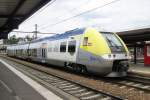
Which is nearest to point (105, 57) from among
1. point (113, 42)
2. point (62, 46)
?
point (113, 42)

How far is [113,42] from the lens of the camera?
1884cm

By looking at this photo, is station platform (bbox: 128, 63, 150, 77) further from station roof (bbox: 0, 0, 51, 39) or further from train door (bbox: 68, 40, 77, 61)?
station roof (bbox: 0, 0, 51, 39)

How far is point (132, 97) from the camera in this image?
11523mm

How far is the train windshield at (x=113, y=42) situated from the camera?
1839cm

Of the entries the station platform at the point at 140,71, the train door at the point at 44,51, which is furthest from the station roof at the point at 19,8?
the station platform at the point at 140,71

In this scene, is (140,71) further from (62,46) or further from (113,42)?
(62,46)

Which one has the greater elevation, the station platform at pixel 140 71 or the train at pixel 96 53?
the train at pixel 96 53

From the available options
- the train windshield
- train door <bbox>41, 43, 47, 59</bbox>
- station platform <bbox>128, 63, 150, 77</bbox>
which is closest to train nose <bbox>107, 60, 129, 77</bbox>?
the train windshield

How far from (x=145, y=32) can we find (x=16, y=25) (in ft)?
53.4

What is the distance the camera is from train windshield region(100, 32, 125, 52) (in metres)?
18.4

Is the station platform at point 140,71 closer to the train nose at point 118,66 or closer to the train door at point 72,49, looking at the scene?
the train nose at point 118,66

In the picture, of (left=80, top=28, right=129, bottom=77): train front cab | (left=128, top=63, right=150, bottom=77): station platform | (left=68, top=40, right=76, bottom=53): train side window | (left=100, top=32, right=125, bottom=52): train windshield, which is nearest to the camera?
(left=80, top=28, right=129, bottom=77): train front cab

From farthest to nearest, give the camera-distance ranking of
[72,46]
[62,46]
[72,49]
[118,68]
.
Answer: [62,46] → [72,46] → [72,49] → [118,68]

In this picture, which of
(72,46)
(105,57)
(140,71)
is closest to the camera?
(105,57)
